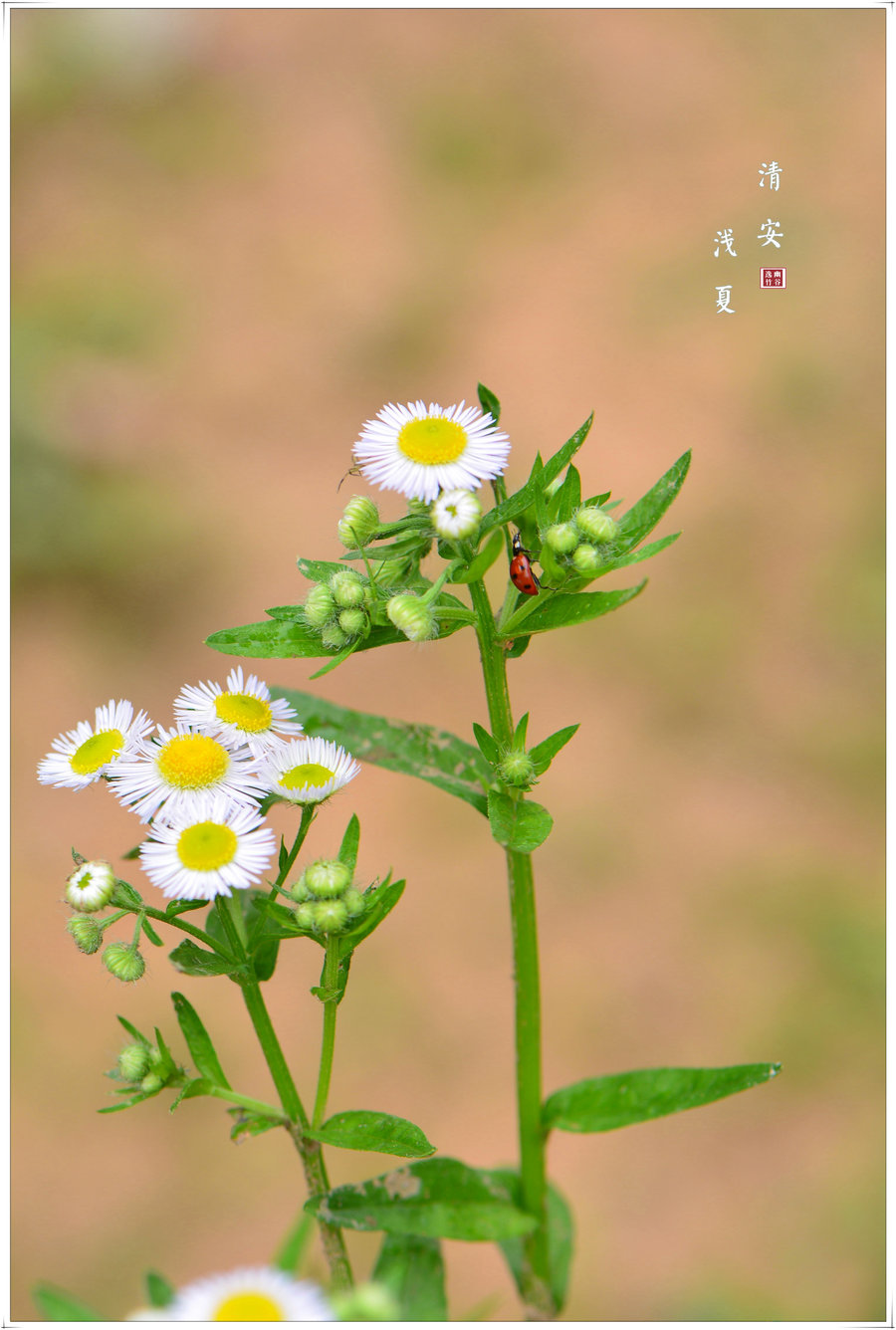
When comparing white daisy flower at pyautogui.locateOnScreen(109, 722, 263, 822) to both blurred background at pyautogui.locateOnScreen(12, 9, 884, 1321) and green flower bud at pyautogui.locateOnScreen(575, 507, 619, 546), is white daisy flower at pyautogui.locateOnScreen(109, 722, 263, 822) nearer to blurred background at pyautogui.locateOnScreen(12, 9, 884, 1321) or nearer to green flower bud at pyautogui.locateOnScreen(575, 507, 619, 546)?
green flower bud at pyautogui.locateOnScreen(575, 507, 619, 546)

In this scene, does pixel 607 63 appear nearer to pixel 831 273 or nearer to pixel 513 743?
pixel 831 273

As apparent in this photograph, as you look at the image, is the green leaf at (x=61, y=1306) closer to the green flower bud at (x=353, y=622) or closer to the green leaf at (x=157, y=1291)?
the green leaf at (x=157, y=1291)

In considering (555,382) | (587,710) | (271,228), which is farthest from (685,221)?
(587,710)

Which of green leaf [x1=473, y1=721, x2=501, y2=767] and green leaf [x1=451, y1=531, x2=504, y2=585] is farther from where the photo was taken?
green leaf [x1=473, y1=721, x2=501, y2=767]

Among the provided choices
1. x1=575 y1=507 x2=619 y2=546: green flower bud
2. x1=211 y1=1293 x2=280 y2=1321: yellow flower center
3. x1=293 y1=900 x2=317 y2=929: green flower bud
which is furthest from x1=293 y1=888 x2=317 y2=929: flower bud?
x1=575 y1=507 x2=619 y2=546: green flower bud

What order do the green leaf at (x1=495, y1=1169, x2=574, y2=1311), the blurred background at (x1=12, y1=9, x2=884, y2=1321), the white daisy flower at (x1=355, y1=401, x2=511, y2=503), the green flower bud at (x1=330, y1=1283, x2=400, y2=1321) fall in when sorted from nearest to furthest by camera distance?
the green flower bud at (x1=330, y1=1283, x2=400, y2=1321), the white daisy flower at (x1=355, y1=401, x2=511, y2=503), the green leaf at (x1=495, y1=1169, x2=574, y2=1311), the blurred background at (x1=12, y1=9, x2=884, y2=1321)

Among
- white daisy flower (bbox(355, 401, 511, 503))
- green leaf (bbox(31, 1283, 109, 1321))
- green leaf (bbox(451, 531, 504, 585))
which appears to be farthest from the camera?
white daisy flower (bbox(355, 401, 511, 503))

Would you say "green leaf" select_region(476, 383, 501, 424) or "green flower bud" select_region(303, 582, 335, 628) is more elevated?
"green leaf" select_region(476, 383, 501, 424)

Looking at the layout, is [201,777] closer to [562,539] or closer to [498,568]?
[562,539]

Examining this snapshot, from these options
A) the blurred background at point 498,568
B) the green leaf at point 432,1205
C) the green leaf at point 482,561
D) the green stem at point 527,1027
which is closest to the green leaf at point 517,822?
the green stem at point 527,1027
